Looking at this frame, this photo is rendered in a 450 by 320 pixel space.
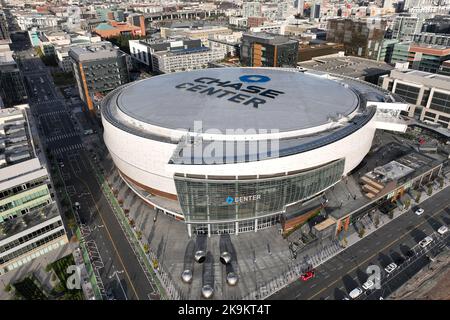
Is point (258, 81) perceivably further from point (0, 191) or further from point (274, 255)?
point (0, 191)

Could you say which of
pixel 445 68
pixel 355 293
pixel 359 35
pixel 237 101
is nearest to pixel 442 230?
pixel 355 293

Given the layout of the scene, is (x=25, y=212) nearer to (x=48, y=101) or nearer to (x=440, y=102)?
(x=48, y=101)

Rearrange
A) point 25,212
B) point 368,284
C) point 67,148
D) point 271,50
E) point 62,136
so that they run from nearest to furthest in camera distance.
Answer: point 368,284 → point 25,212 → point 67,148 → point 62,136 → point 271,50

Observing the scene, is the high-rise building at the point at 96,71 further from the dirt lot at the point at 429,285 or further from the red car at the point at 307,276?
the dirt lot at the point at 429,285

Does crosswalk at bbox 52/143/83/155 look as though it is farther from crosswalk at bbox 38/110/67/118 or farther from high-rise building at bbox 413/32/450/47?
high-rise building at bbox 413/32/450/47

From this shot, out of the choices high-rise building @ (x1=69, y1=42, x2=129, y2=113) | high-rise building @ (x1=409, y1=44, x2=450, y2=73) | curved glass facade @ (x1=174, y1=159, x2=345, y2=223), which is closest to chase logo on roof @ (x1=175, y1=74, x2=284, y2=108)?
curved glass facade @ (x1=174, y1=159, x2=345, y2=223)
